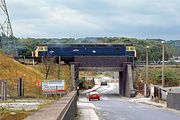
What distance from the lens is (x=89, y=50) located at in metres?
96.0

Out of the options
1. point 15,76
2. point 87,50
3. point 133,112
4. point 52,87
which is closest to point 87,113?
point 133,112

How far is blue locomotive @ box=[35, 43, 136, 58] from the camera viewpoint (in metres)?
93.6

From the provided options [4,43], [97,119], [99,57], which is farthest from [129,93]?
[97,119]

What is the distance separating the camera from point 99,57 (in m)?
95.6

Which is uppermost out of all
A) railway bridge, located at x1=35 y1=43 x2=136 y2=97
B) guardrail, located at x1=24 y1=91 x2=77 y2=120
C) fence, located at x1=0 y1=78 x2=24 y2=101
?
railway bridge, located at x1=35 y1=43 x2=136 y2=97

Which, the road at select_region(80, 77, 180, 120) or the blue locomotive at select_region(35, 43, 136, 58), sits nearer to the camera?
the road at select_region(80, 77, 180, 120)

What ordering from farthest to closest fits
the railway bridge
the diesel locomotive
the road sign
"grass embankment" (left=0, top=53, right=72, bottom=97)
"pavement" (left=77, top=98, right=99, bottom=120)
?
the railway bridge
the diesel locomotive
"grass embankment" (left=0, top=53, right=72, bottom=97)
the road sign
"pavement" (left=77, top=98, right=99, bottom=120)

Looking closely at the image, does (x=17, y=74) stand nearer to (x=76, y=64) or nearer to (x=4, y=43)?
(x=4, y=43)

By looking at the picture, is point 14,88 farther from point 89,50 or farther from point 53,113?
point 53,113

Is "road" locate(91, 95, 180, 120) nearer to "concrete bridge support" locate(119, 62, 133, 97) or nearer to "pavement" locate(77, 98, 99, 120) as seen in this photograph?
"pavement" locate(77, 98, 99, 120)

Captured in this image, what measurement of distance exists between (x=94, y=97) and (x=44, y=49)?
20009 millimetres

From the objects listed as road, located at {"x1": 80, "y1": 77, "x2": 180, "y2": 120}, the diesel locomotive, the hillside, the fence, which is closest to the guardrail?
road, located at {"x1": 80, "y1": 77, "x2": 180, "y2": 120}

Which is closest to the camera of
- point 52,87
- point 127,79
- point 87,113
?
point 87,113

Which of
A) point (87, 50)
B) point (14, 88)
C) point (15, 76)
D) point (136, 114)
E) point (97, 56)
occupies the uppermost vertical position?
point (87, 50)
